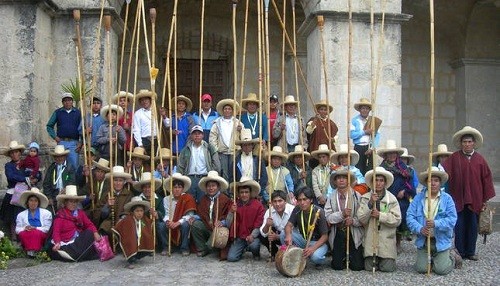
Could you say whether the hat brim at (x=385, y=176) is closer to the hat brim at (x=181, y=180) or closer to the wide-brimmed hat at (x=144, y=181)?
the hat brim at (x=181, y=180)

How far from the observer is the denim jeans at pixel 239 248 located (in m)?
6.30

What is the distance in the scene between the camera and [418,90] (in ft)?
44.3

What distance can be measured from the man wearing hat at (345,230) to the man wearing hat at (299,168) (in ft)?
3.72

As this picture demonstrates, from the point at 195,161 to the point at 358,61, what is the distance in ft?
11.1

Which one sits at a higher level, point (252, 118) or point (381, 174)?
point (252, 118)

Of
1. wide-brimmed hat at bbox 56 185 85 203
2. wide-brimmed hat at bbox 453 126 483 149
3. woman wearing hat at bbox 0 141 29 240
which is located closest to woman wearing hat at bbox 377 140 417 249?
wide-brimmed hat at bbox 453 126 483 149

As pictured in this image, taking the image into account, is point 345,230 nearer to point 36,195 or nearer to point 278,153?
point 278,153

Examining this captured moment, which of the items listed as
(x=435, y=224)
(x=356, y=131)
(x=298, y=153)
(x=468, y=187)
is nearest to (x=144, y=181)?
(x=298, y=153)

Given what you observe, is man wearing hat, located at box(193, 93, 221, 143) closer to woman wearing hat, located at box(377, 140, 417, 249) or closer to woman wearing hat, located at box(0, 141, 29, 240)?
woman wearing hat, located at box(0, 141, 29, 240)

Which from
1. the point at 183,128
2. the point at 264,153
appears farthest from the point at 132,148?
the point at 264,153

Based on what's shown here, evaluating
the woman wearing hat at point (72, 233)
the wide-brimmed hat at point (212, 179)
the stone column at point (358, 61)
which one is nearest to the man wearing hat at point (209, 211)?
the wide-brimmed hat at point (212, 179)

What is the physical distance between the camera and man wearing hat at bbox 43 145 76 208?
7.07 m

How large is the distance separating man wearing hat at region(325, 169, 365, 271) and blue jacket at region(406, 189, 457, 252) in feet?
1.66

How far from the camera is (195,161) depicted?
7148mm
